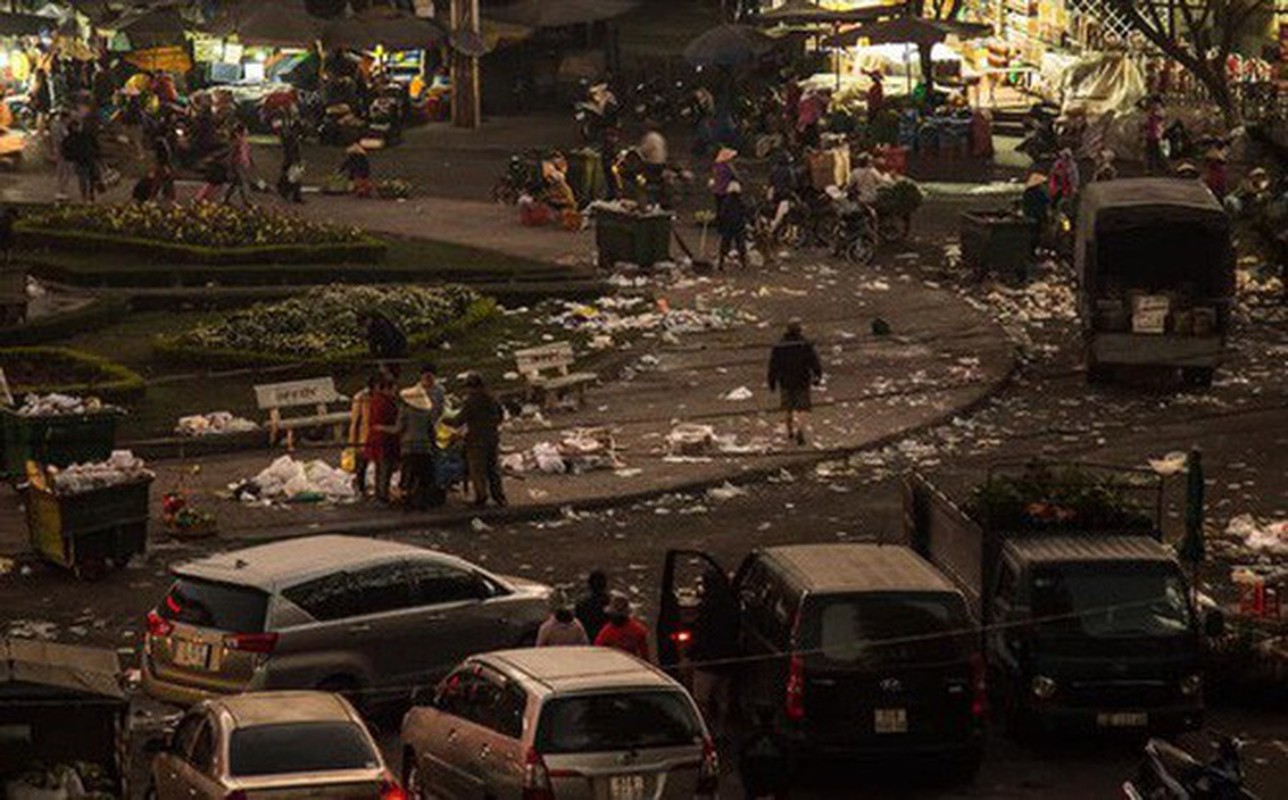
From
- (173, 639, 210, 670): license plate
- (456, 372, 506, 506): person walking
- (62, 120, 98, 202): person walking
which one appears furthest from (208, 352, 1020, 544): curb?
(62, 120, 98, 202): person walking

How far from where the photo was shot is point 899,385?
42094mm

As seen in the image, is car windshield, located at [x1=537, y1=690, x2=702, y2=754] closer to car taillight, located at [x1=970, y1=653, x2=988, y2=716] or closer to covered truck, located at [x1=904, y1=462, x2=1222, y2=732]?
car taillight, located at [x1=970, y1=653, x2=988, y2=716]

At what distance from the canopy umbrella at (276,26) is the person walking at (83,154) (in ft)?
42.2

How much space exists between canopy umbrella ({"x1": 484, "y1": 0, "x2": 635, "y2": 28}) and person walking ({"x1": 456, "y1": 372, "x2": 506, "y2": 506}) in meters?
37.6

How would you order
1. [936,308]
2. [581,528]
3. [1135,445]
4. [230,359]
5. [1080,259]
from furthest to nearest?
[936,308]
[1080,259]
[230,359]
[1135,445]
[581,528]

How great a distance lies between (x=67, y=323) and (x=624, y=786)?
24691 millimetres

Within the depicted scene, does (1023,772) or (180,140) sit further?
(180,140)

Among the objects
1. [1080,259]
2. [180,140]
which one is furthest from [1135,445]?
[180,140]

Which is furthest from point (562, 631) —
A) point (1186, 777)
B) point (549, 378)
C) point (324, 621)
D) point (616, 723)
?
point (549, 378)

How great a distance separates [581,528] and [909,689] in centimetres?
1046

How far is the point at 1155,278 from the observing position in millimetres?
43781

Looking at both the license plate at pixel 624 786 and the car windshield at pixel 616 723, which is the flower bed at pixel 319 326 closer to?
the car windshield at pixel 616 723

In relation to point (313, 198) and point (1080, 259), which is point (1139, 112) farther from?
point (1080, 259)

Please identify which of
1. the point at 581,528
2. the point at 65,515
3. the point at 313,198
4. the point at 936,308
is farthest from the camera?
the point at 313,198
